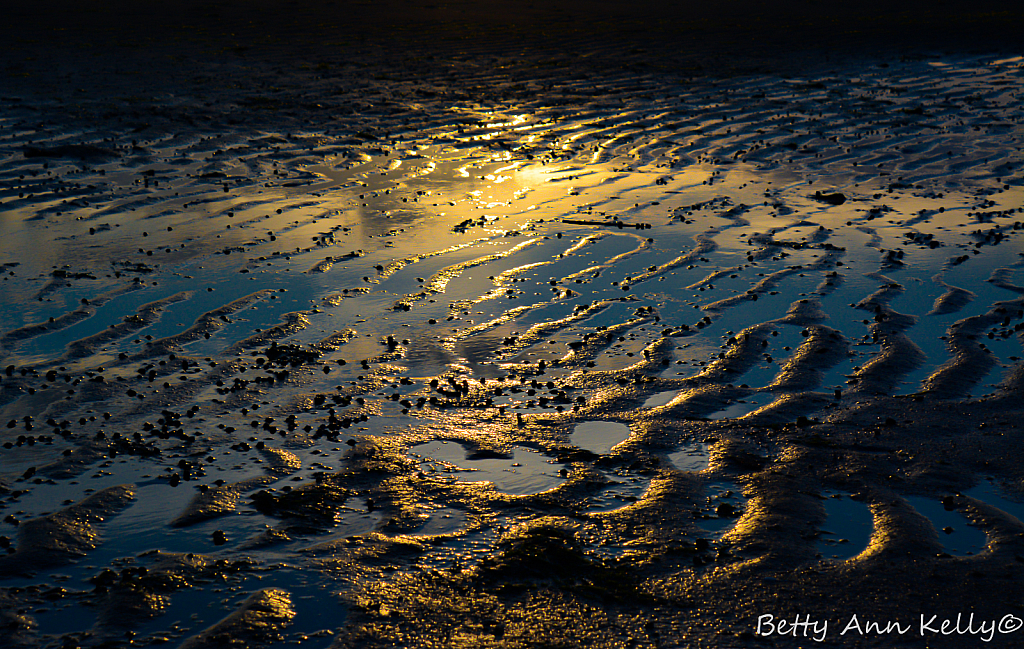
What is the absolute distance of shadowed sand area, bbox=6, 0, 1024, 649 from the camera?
4.05m

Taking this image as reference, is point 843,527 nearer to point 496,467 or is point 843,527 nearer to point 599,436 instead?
point 599,436

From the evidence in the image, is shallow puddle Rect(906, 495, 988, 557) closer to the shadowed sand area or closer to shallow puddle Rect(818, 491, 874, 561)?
the shadowed sand area

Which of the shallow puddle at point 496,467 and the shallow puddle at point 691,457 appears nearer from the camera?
the shallow puddle at point 496,467

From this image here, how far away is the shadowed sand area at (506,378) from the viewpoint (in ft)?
13.3

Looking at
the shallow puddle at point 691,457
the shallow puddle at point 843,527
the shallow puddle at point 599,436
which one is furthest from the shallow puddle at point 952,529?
the shallow puddle at point 599,436

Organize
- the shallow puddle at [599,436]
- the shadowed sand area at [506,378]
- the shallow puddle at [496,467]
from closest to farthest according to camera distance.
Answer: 1. the shadowed sand area at [506,378]
2. the shallow puddle at [496,467]
3. the shallow puddle at [599,436]

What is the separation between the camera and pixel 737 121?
14.4 meters

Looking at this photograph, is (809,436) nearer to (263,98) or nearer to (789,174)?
(789,174)

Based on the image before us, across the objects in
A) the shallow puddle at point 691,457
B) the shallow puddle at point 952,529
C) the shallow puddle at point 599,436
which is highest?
the shallow puddle at point 599,436

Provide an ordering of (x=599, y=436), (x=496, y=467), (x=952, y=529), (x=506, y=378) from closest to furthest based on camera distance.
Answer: (x=952, y=529) < (x=496, y=467) < (x=599, y=436) < (x=506, y=378)

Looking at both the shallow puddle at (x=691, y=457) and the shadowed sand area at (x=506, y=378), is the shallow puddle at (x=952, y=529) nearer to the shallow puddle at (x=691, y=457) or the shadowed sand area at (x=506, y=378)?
the shadowed sand area at (x=506, y=378)

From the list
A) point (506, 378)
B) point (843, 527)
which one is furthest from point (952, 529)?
point (506, 378)

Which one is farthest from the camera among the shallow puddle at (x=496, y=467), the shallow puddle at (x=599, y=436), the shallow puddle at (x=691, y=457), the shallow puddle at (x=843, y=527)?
the shallow puddle at (x=599, y=436)

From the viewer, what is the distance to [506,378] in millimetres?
6176
